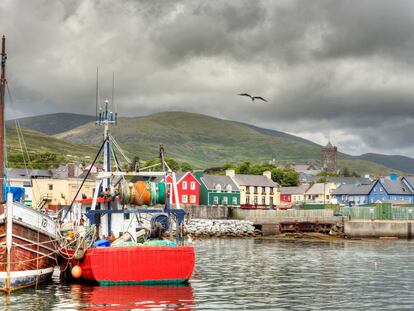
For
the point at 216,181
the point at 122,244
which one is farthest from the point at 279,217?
the point at 122,244

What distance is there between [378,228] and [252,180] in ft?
156

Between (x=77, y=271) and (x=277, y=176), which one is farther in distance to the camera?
(x=277, y=176)

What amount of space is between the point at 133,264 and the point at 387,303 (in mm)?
11956

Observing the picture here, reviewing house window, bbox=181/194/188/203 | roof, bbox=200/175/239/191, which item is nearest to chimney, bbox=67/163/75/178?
house window, bbox=181/194/188/203

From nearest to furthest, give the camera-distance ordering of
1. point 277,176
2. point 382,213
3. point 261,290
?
point 261,290 → point 382,213 → point 277,176

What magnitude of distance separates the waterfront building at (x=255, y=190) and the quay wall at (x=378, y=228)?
4086 centimetres

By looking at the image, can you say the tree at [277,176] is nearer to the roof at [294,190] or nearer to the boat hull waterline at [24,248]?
the roof at [294,190]

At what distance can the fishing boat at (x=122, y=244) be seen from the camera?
33.4 meters

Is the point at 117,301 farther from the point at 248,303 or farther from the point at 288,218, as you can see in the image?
the point at 288,218

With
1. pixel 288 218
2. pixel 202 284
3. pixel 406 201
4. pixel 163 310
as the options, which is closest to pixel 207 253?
pixel 202 284

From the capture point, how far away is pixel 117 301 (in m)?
30.4

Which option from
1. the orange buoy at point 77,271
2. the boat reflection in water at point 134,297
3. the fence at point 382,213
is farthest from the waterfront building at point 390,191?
the orange buoy at point 77,271

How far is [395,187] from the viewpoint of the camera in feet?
460

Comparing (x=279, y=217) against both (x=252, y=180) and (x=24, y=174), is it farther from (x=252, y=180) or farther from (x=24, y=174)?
(x=24, y=174)
